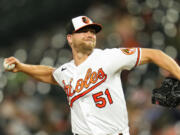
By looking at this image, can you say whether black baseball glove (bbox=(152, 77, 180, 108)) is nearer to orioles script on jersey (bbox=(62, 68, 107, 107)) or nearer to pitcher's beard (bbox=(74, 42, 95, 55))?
orioles script on jersey (bbox=(62, 68, 107, 107))

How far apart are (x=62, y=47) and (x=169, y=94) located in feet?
9.95

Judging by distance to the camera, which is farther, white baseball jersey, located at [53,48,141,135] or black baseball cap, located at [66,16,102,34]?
black baseball cap, located at [66,16,102,34]

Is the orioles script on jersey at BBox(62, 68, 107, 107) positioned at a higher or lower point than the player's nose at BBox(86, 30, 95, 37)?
lower

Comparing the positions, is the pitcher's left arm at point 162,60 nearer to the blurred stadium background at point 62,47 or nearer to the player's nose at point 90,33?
the player's nose at point 90,33

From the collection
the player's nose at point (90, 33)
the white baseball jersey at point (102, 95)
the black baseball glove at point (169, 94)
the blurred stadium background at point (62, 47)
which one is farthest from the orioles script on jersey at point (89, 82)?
the blurred stadium background at point (62, 47)

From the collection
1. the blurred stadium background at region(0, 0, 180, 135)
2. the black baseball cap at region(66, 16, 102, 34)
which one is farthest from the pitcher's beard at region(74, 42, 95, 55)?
the blurred stadium background at region(0, 0, 180, 135)

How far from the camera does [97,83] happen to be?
87.7 inches

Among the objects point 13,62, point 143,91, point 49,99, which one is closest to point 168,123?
point 143,91

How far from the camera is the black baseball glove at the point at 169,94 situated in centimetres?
208

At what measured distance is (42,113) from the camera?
463cm

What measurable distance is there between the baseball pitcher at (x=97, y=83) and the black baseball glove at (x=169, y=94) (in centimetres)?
19

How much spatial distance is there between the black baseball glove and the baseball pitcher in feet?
0.64

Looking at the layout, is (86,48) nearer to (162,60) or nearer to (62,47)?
(162,60)

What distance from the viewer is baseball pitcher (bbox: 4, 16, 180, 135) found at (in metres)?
2.17
